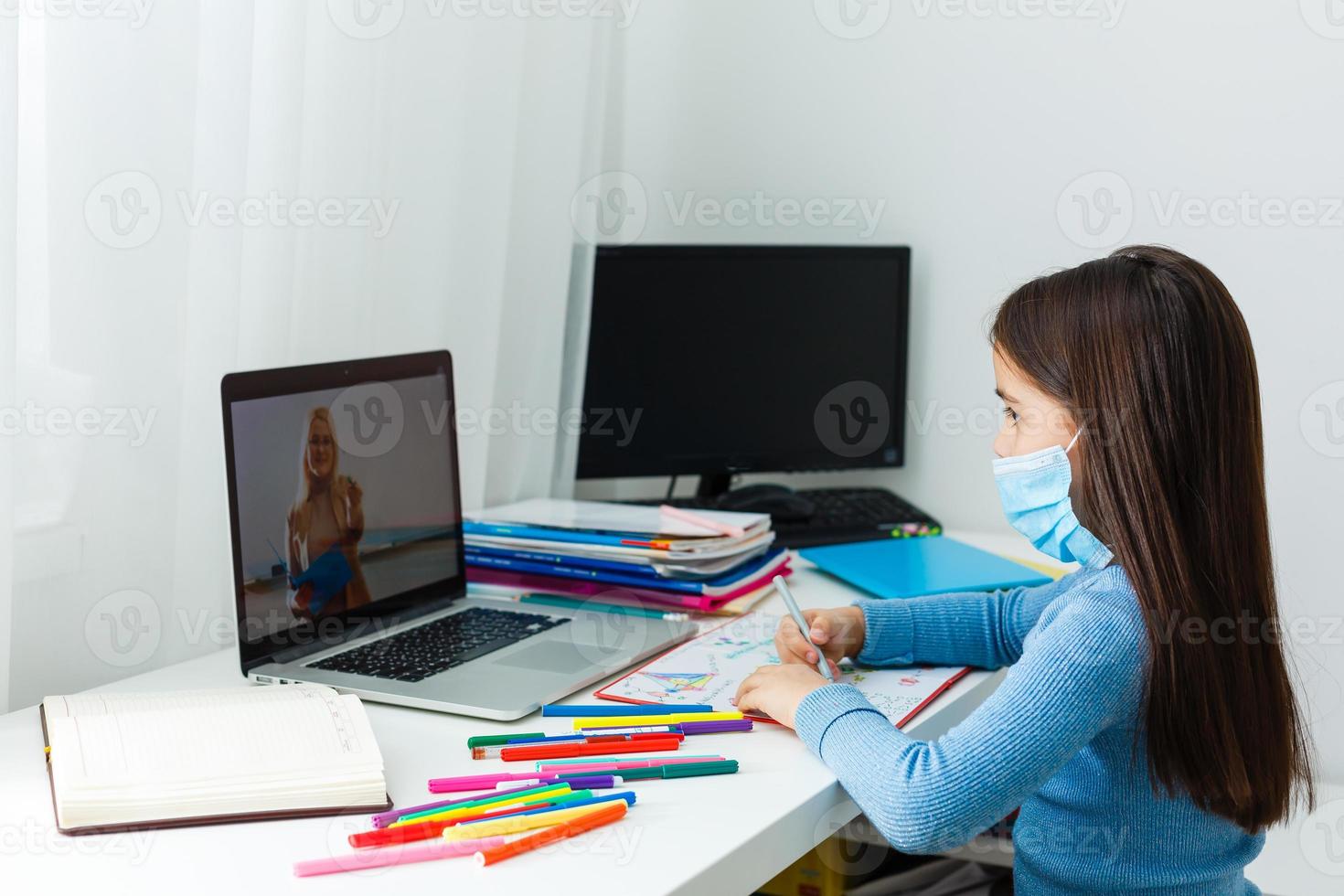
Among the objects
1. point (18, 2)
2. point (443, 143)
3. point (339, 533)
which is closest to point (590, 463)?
point (443, 143)

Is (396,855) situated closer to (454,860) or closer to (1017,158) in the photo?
(454,860)

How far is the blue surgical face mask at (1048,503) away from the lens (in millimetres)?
978

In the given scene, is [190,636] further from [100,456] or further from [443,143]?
[443,143]

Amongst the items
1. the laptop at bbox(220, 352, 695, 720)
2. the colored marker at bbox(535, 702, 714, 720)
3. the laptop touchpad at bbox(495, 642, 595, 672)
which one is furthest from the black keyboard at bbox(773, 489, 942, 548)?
the colored marker at bbox(535, 702, 714, 720)

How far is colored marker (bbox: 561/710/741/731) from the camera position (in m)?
1.00

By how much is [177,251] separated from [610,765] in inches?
25.2

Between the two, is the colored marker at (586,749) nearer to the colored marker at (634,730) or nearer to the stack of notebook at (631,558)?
the colored marker at (634,730)

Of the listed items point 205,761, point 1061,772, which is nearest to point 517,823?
point 205,761

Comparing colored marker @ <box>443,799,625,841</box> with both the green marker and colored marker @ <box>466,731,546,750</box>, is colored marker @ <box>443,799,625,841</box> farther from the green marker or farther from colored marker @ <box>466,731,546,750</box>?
colored marker @ <box>466,731,546,750</box>

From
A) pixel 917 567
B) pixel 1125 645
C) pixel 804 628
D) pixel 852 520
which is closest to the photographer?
pixel 1125 645

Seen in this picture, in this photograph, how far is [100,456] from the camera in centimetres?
113

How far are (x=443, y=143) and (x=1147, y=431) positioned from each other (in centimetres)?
94

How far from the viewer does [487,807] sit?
84 cm

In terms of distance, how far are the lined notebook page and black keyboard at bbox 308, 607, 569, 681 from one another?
0.48 feet
